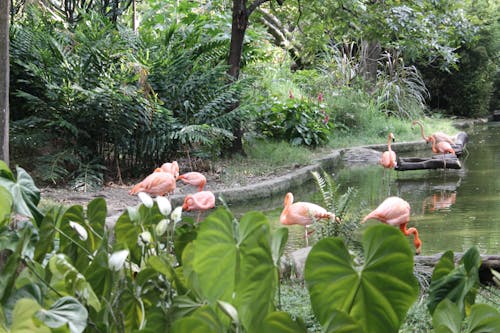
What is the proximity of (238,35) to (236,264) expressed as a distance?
8502 millimetres

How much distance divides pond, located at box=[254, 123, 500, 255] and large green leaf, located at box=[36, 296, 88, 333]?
3.07m

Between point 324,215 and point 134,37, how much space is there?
4930 mm

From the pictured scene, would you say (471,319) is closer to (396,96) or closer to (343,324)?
(343,324)

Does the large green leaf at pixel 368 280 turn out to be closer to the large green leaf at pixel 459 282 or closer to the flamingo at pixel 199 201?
the large green leaf at pixel 459 282

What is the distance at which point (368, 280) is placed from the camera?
92 cm

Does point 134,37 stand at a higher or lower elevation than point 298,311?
higher

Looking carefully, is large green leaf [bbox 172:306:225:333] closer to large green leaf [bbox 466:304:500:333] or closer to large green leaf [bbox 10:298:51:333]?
large green leaf [bbox 10:298:51:333]

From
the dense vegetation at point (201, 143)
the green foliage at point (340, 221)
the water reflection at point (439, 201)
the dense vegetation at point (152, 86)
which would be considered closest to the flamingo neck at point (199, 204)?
the dense vegetation at point (201, 143)

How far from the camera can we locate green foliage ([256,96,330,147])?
11.1 meters

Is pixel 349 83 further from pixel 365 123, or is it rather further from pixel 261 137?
pixel 261 137

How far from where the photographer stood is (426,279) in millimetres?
3742

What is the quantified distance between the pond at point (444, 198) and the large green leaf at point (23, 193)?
279 centimetres

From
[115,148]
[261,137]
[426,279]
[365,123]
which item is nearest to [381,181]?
[261,137]

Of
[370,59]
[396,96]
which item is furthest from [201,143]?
[370,59]
